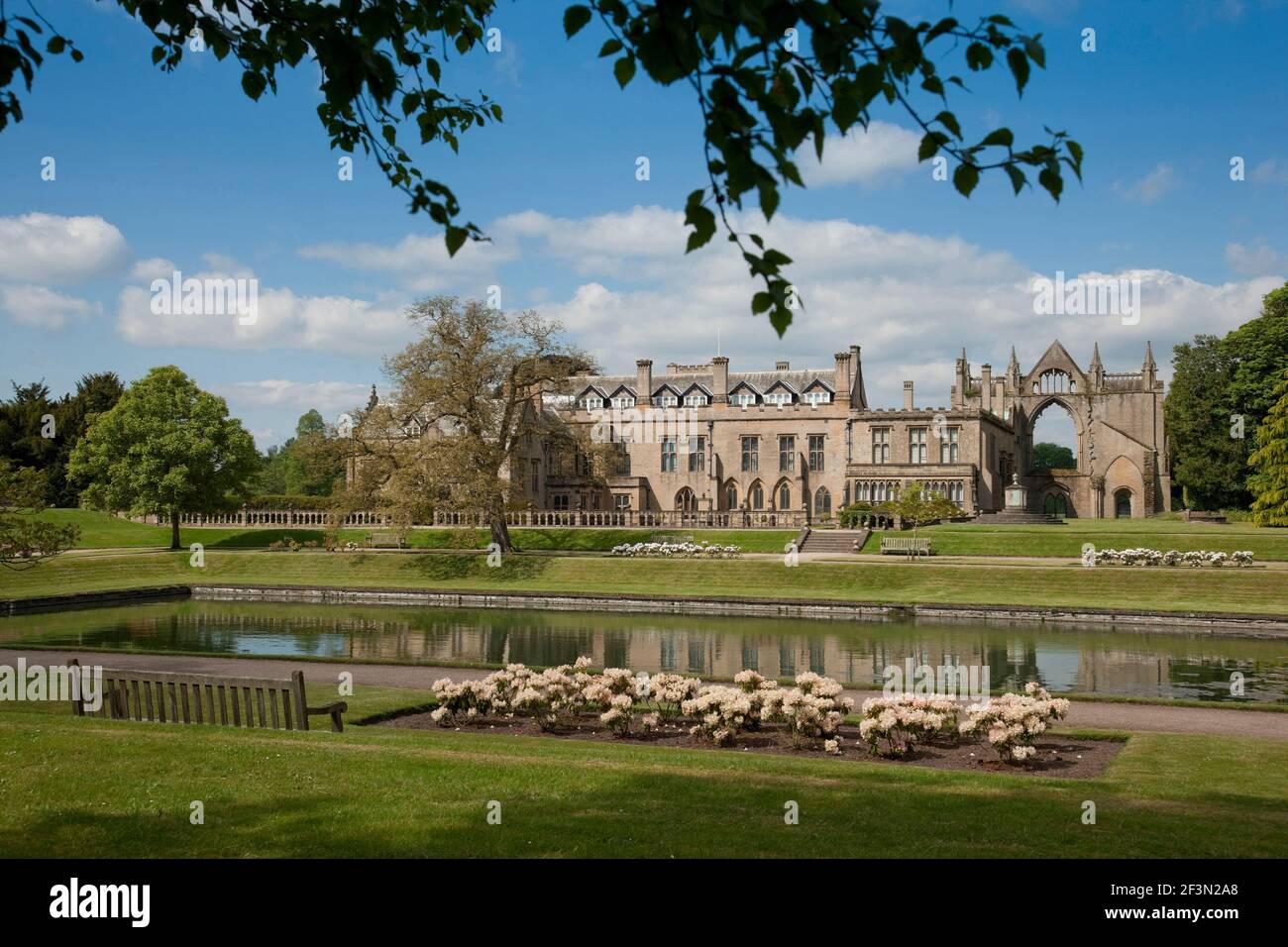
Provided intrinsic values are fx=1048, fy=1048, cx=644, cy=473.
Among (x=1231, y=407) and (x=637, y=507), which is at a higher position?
(x=1231, y=407)

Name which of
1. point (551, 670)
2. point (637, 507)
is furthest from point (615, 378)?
point (551, 670)

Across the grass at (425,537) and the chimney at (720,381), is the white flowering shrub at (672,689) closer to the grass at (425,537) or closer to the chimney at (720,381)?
the grass at (425,537)

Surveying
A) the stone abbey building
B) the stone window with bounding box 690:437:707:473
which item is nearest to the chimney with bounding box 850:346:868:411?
the stone abbey building

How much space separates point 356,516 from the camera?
65.8 metres

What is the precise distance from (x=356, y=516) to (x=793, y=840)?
61.5 meters

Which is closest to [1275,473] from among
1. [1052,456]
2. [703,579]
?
[703,579]

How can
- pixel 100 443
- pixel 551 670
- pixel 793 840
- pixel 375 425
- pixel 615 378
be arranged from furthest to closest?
1. pixel 615 378
2. pixel 100 443
3. pixel 375 425
4. pixel 551 670
5. pixel 793 840

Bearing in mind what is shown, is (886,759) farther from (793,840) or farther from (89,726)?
(89,726)

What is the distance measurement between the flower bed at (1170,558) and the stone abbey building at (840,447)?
20889mm

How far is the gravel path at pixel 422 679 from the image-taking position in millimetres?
14664

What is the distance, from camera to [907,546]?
153ft

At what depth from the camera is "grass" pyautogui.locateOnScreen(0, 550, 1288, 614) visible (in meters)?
34.1

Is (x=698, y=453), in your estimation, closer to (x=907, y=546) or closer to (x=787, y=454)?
(x=787, y=454)

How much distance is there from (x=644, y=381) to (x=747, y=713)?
60.8 meters
